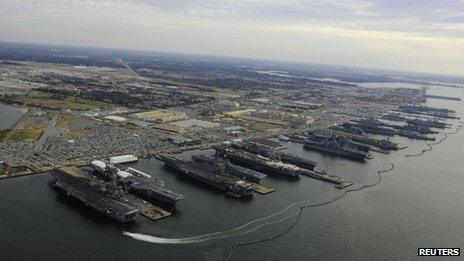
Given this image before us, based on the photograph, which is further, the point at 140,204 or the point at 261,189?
the point at 261,189

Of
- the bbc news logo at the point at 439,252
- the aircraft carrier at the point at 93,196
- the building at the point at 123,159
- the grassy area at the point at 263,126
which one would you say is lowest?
the bbc news logo at the point at 439,252

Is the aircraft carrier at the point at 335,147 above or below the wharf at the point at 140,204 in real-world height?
above

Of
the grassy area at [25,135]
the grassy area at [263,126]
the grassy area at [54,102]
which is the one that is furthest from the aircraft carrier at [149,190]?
the grassy area at [54,102]

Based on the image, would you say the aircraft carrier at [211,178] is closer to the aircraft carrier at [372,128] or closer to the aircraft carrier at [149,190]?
the aircraft carrier at [149,190]

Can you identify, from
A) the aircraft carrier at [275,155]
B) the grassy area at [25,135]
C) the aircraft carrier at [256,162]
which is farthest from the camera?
the grassy area at [25,135]

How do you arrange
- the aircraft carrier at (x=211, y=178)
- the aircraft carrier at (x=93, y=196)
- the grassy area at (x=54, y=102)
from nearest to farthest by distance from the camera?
the aircraft carrier at (x=93, y=196)
the aircraft carrier at (x=211, y=178)
the grassy area at (x=54, y=102)

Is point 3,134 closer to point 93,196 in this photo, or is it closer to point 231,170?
point 93,196

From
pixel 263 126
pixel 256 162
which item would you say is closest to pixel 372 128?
pixel 263 126
